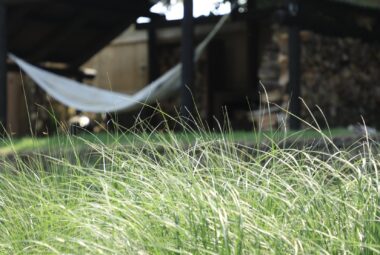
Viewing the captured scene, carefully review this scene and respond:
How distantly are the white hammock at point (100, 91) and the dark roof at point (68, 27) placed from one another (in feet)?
2.33

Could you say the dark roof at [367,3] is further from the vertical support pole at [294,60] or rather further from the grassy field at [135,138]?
the grassy field at [135,138]

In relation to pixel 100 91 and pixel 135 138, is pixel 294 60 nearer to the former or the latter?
pixel 100 91

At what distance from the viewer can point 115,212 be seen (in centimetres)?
211

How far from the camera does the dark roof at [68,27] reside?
7052 millimetres

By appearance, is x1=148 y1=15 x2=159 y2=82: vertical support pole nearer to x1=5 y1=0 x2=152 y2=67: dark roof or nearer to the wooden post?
x1=5 y1=0 x2=152 y2=67: dark roof

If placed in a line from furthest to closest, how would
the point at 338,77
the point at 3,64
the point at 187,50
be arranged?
1. the point at 338,77
2. the point at 3,64
3. the point at 187,50

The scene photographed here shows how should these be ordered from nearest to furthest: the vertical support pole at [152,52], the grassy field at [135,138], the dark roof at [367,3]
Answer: the grassy field at [135,138]
the dark roof at [367,3]
the vertical support pole at [152,52]

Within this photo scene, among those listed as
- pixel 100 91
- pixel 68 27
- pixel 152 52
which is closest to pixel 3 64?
pixel 100 91

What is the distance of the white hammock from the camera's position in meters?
5.95

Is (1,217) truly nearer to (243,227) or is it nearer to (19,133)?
(243,227)

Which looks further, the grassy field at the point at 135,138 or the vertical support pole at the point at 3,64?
the vertical support pole at the point at 3,64

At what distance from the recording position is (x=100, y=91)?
6.11 m

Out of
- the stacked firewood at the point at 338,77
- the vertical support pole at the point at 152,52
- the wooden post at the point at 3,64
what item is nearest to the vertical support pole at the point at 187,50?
the stacked firewood at the point at 338,77

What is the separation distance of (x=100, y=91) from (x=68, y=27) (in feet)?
4.91
